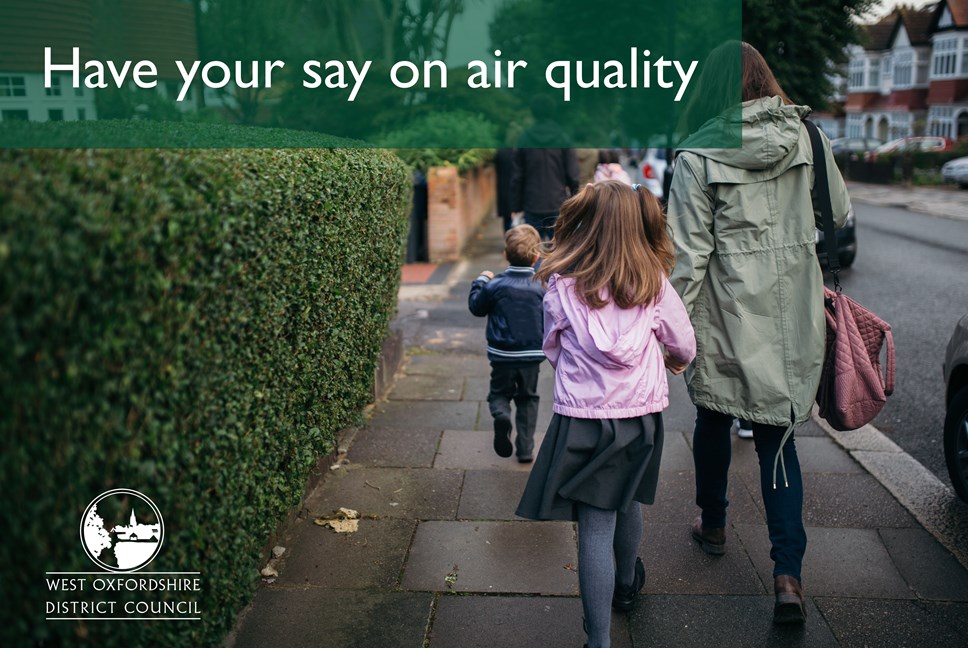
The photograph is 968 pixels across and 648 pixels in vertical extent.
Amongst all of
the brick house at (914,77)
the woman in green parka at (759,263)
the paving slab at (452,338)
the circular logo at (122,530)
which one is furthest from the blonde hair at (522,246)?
the brick house at (914,77)

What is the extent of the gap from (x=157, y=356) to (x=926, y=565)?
337cm

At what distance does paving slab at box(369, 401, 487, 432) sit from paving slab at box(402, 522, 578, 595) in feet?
5.11

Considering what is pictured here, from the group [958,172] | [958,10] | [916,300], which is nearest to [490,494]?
[916,300]

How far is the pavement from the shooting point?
3367 millimetres

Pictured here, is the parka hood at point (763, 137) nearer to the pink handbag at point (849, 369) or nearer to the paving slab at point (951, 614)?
the pink handbag at point (849, 369)

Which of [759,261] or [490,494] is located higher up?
[759,261]

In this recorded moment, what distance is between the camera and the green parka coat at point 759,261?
3.47 meters

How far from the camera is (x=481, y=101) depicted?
59.0 feet

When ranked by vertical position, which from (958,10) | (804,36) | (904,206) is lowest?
(904,206)

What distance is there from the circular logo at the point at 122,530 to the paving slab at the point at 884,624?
2.45m

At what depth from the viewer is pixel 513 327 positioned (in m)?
4.91

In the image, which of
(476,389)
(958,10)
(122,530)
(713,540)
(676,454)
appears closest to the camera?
(122,530)

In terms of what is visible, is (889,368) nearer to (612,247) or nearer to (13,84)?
(612,247)

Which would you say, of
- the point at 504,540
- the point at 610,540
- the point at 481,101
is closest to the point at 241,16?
the point at 481,101
